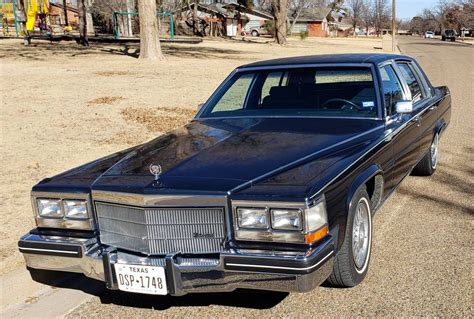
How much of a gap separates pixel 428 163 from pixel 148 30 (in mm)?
16537

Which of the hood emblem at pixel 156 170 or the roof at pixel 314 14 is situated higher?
the roof at pixel 314 14

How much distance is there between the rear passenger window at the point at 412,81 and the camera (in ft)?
17.7

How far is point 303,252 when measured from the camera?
2844 mm

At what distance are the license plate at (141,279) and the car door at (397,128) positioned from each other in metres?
2.18

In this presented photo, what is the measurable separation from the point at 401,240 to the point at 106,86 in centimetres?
1165

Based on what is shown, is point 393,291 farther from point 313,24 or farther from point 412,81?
point 313,24

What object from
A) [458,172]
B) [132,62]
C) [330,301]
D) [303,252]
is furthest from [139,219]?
[132,62]

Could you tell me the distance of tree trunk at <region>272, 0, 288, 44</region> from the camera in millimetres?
43156

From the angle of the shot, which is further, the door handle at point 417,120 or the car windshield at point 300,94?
the door handle at point 417,120

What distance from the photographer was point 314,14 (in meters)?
97.9

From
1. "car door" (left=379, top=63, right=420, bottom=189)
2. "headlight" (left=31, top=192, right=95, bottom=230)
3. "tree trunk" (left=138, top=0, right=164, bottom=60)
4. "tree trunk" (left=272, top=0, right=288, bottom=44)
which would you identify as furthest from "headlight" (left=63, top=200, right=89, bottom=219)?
"tree trunk" (left=272, top=0, right=288, bottom=44)

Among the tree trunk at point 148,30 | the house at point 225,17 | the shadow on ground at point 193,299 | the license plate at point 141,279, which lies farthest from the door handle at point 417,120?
the house at point 225,17

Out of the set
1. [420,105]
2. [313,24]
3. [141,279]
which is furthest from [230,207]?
[313,24]

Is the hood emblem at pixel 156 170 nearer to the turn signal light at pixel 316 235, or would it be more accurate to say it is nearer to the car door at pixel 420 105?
the turn signal light at pixel 316 235
